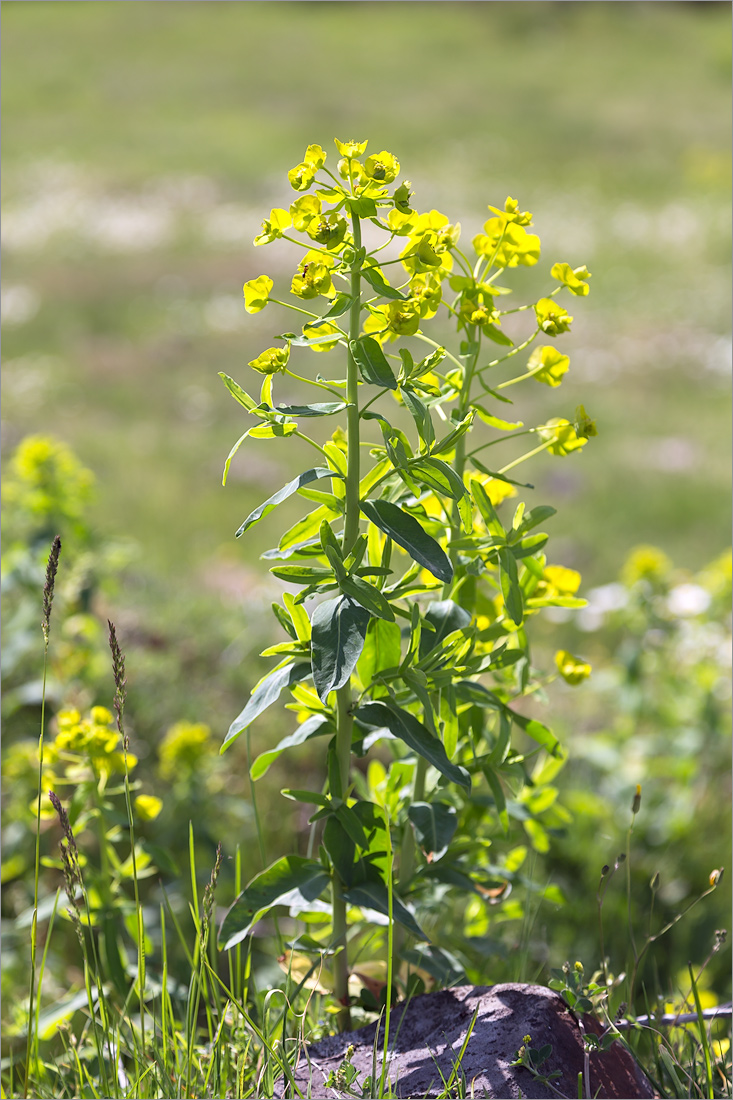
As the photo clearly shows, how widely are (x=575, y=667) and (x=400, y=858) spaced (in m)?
0.49

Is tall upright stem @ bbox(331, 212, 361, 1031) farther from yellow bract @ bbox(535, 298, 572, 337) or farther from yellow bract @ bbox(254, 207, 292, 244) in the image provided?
yellow bract @ bbox(535, 298, 572, 337)

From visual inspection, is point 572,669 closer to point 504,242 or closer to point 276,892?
point 276,892

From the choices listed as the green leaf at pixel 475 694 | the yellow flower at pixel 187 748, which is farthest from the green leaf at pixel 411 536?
the yellow flower at pixel 187 748

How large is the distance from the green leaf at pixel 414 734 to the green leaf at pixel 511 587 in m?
0.22

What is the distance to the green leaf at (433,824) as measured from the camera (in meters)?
1.40

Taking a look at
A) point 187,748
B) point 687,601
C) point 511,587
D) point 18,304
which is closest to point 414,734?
point 511,587

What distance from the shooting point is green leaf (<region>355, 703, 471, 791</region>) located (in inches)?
49.4

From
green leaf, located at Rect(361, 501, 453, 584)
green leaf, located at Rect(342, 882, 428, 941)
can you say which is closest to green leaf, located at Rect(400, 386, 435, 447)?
green leaf, located at Rect(361, 501, 453, 584)

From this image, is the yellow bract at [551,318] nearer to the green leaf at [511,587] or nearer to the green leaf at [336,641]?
the green leaf at [511,587]

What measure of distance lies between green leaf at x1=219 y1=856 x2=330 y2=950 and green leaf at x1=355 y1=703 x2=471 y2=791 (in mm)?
280

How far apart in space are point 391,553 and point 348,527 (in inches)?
3.8

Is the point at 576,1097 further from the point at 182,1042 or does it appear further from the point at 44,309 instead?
the point at 44,309

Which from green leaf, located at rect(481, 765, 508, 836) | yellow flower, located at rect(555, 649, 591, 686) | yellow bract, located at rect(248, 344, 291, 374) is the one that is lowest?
green leaf, located at rect(481, 765, 508, 836)

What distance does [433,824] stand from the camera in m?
1.42
